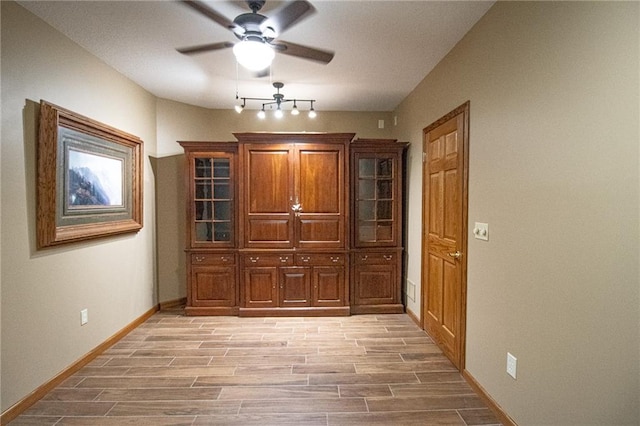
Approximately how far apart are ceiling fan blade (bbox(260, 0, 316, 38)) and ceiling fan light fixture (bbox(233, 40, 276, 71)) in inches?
7.1

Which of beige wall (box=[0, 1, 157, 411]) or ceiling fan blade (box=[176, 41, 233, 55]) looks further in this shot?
ceiling fan blade (box=[176, 41, 233, 55])

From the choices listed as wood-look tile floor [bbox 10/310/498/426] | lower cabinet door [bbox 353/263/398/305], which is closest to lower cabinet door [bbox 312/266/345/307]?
lower cabinet door [bbox 353/263/398/305]

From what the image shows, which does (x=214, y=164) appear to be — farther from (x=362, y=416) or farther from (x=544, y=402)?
(x=544, y=402)

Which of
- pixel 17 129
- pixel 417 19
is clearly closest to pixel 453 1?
pixel 417 19

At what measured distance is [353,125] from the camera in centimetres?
477

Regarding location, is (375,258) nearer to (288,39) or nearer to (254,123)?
(254,123)

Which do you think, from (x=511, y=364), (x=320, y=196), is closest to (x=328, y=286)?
(x=320, y=196)

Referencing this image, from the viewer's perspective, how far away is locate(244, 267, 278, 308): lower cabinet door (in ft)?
13.1

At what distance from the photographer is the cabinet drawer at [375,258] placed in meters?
4.12

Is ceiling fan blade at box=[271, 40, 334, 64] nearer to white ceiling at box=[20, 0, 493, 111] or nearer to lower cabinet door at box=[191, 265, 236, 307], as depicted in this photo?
white ceiling at box=[20, 0, 493, 111]

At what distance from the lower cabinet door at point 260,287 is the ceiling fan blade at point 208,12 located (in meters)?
2.64

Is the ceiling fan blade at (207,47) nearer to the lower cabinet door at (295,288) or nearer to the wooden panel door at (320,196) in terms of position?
the wooden panel door at (320,196)

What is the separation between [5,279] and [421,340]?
3.39 meters

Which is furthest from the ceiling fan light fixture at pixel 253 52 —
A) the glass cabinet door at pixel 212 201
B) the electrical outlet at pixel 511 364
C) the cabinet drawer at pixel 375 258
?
the cabinet drawer at pixel 375 258
